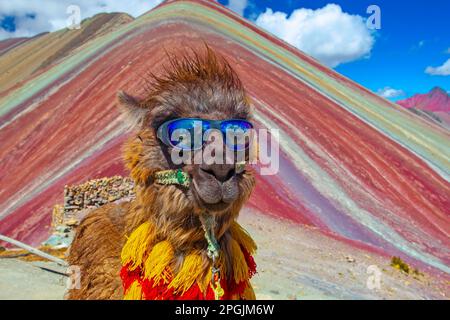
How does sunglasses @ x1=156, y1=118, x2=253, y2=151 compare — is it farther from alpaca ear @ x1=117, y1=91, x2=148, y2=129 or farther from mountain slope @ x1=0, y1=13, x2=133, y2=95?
mountain slope @ x1=0, y1=13, x2=133, y2=95

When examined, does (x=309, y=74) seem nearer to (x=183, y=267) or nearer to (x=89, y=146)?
(x=89, y=146)

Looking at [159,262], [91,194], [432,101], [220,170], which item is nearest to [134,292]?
[159,262]

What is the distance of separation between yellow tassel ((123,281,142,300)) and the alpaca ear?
3.09 ft

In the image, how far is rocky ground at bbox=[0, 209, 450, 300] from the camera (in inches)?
253

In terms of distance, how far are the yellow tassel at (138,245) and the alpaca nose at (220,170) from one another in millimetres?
477

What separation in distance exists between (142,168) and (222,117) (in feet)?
1.80

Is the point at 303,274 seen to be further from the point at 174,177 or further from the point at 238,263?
the point at 174,177

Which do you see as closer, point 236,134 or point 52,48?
point 236,134

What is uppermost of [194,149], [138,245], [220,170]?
[194,149]

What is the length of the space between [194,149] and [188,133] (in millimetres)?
95

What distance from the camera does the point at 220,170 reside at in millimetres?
2061

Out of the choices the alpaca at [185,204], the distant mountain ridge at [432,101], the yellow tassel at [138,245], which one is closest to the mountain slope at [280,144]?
the alpaca at [185,204]
